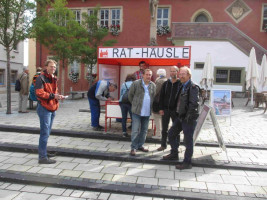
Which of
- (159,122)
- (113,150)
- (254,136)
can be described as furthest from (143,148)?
(254,136)

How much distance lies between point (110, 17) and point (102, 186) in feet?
57.1

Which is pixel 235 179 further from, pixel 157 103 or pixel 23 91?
pixel 23 91

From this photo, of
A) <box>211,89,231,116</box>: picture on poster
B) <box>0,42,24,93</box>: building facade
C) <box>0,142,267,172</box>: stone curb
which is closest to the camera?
<box>0,142,267,172</box>: stone curb

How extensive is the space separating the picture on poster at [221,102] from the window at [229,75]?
947 centimetres

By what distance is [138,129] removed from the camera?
4.73 m

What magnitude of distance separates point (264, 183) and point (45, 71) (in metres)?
4.14

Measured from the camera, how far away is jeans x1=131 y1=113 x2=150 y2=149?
4.70 m

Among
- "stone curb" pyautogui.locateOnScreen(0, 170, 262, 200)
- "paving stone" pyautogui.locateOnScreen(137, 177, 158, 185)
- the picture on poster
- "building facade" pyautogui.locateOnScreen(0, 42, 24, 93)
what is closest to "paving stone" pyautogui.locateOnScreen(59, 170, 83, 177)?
"stone curb" pyautogui.locateOnScreen(0, 170, 262, 200)

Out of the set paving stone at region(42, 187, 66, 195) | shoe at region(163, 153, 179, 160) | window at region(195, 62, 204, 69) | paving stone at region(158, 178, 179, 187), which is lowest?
paving stone at region(42, 187, 66, 195)

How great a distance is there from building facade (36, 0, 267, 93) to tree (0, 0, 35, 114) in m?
9.81

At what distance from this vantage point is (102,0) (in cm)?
1892

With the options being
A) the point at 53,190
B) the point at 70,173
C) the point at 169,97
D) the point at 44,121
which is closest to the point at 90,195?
the point at 53,190

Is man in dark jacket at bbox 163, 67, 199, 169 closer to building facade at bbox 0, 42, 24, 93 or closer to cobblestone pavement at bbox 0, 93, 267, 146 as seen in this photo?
cobblestone pavement at bbox 0, 93, 267, 146

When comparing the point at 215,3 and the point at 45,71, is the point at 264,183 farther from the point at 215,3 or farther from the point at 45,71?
the point at 215,3
